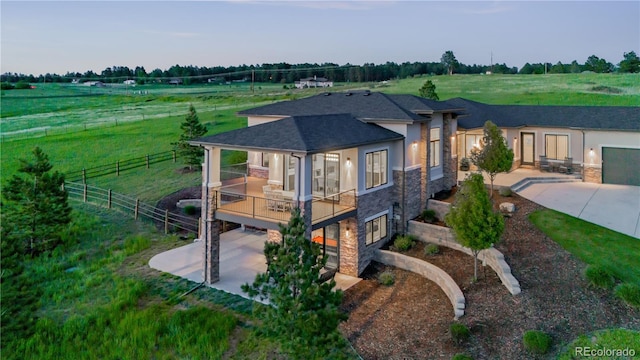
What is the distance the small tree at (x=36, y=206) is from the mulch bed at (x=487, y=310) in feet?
42.7

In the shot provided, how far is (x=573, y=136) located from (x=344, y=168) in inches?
698

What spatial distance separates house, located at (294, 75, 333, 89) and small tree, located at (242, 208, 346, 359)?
44305 millimetres

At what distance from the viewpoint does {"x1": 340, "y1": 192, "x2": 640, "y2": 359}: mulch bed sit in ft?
32.9

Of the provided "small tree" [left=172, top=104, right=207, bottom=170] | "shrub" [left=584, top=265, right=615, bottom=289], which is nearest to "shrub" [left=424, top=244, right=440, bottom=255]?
"shrub" [left=584, top=265, right=615, bottom=289]

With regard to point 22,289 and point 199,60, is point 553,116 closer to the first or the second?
point 22,289

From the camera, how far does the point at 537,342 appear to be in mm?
Result: 9492

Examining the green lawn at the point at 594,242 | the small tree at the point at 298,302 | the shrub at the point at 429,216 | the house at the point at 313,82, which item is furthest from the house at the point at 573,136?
the house at the point at 313,82

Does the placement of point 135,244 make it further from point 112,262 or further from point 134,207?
point 134,207

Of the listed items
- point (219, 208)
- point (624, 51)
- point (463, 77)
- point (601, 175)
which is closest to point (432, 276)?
point (219, 208)

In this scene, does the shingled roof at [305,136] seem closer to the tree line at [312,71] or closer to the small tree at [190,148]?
the small tree at [190,148]

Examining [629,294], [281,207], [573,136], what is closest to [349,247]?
[281,207]

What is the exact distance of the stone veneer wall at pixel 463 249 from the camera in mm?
12102

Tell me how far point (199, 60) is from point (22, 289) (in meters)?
59.2

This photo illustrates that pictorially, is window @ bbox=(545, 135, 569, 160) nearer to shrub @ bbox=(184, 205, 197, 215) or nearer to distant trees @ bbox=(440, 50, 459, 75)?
shrub @ bbox=(184, 205, 197, 215)
